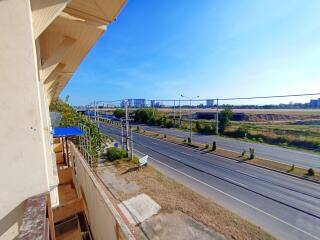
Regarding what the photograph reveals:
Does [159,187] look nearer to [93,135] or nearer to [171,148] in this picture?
[93,135]

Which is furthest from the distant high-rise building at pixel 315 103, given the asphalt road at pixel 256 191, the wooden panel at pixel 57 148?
the wooden panel at pixel 57 148

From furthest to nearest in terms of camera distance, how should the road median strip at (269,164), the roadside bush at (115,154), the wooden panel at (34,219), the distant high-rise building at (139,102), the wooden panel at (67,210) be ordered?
the distant high-rise building at (139,102), the roadside bush at (115,154), the road median strip at (269,164), the wooden panel at (67,210), the wooden panel at (34,219)

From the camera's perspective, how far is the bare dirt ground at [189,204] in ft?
29.9

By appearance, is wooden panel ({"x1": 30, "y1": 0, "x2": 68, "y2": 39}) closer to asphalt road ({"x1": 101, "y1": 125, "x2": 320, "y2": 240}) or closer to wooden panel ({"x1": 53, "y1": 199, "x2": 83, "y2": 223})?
wooden panel ({"x1": 53, "y1": 199, "x2": 83, "y2": 223})

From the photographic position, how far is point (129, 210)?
10766 mm

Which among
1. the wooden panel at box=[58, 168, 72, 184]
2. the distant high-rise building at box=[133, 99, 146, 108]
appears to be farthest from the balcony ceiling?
the distant high-rise building at box=[133, 99, 146, 108]

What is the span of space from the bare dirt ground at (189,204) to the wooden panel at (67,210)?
23.3ft

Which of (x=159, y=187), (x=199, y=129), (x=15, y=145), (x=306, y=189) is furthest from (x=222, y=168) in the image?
(x=199, y=129)

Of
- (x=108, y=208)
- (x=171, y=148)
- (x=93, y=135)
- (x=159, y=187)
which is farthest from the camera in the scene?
(x=171, y=148)

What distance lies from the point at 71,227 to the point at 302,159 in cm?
2464

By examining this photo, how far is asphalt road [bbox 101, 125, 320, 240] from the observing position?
10.1 m

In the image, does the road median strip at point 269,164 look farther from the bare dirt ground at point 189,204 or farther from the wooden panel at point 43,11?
the wooden panel at point 43,11

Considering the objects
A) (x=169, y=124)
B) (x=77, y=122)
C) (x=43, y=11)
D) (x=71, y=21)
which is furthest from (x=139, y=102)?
(x=43, y=11)

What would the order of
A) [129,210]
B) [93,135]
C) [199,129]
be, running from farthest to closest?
[199,129], [93,135], [129,210]
